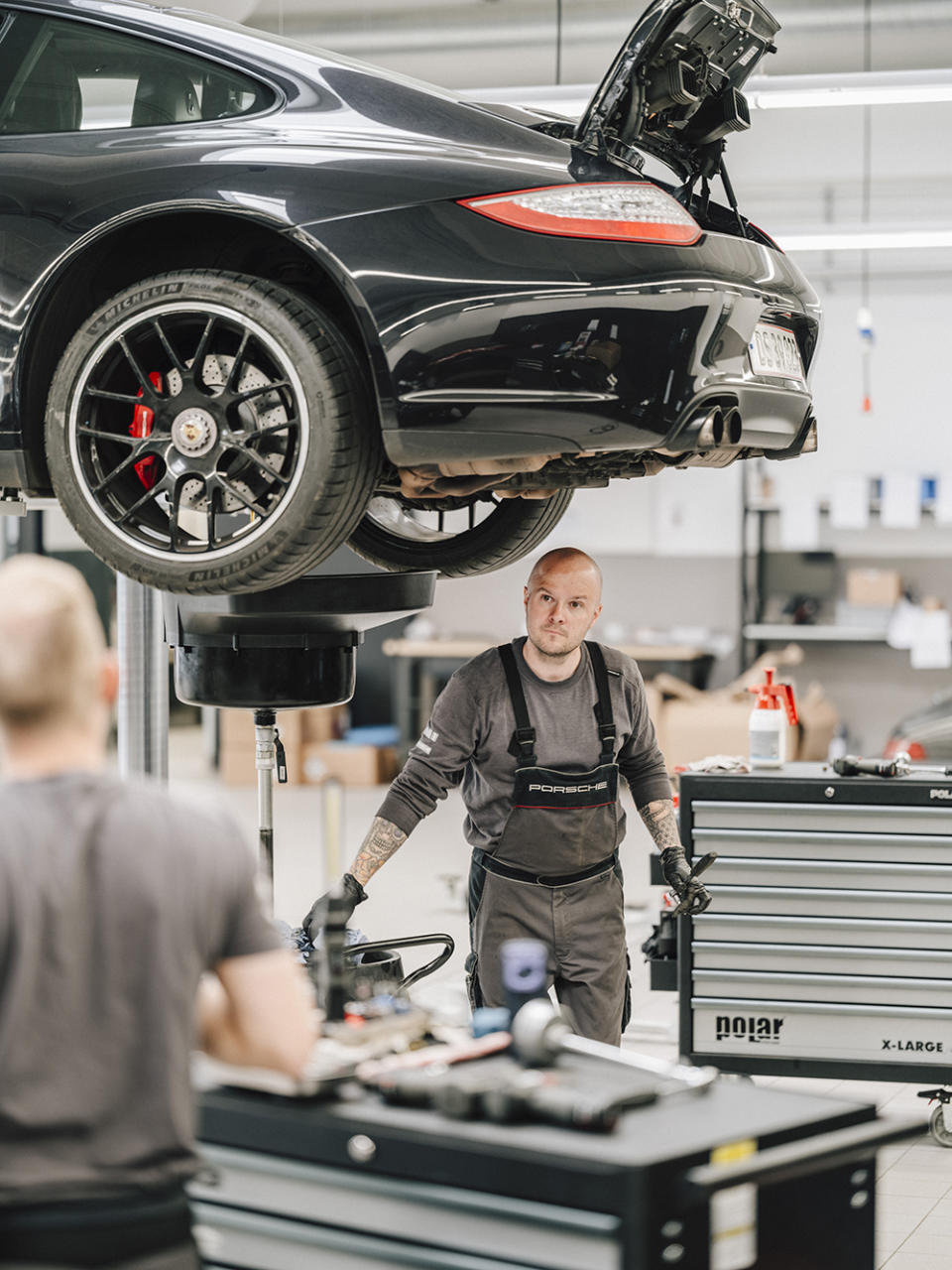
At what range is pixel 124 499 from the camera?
2.93 m

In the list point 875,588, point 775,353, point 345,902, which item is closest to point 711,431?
point 775,353

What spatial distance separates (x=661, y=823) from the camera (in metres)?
3.93

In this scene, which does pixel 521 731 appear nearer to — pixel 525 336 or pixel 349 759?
pixel 525 336

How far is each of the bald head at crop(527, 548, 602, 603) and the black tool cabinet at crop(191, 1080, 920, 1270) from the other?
1.82 m

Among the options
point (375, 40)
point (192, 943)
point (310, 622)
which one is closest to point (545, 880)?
point (310, 622)

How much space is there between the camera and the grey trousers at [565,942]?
3721 millimetres

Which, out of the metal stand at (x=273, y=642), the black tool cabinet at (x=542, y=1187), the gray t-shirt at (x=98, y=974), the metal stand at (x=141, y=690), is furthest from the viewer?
the metal stand at (x=141, y=690)

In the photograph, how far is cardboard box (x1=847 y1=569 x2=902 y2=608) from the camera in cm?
1150

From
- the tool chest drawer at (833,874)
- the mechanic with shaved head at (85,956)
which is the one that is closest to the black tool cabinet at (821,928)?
the tool chest drawer at (833,874)

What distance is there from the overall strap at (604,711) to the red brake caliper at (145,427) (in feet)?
3.95

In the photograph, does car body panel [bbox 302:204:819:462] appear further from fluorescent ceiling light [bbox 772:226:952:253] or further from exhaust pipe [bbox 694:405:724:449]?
fluorescent ceiling light [bbox 772:226:952:253]

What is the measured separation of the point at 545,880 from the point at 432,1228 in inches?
70.8

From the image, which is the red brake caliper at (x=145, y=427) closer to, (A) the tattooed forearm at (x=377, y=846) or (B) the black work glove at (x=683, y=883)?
(A) the tattooed forearm at (x=377, y=846)

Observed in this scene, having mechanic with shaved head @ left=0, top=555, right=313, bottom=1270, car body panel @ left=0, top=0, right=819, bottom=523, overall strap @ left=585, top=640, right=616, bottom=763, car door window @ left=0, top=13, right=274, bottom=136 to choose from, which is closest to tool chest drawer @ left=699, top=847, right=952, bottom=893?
overall strap @ left=585, top=640, right=616, bottom=763
